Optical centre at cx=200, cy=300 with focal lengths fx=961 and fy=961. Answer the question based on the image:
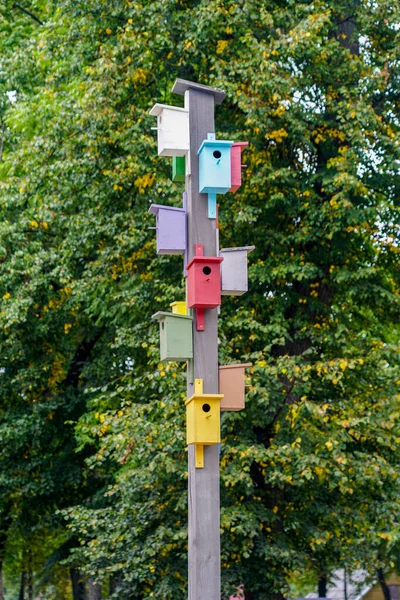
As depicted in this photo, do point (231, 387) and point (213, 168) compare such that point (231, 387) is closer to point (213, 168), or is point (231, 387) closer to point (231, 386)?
point (231, 386)

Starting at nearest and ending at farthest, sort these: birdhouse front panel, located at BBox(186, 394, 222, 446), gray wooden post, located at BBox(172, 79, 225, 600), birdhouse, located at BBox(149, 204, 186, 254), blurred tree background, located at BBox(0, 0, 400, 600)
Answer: gray wooden post, located at BBox(172, 79, 225, 600), birdhouse front panel, located at BBox(186, 394, 222, 446), birdhouse, located at BBox(149, 204, 186, 254), blurred tree background, located at BBox(0, 0, 400, 600)

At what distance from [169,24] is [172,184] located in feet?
7.58

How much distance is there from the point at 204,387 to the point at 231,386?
22 centimetres

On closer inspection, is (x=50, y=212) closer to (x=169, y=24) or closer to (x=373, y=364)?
(x=169, y=24)

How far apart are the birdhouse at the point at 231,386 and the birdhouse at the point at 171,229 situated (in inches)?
35.7

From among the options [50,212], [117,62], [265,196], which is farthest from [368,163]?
[50,212]

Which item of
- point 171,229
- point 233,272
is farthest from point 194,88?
point 233,272

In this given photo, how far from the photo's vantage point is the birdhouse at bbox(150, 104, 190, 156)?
268 inches

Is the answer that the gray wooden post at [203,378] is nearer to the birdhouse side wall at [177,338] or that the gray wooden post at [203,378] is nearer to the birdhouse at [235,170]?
the birdhouse side wall at [177,338]

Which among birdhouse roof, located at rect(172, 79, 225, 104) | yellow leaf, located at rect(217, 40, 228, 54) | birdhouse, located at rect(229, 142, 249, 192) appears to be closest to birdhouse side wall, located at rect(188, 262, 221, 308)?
birdhouse, located at rect(229, 142, 249, 192)

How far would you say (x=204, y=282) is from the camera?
6.49m

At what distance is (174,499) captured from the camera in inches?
479

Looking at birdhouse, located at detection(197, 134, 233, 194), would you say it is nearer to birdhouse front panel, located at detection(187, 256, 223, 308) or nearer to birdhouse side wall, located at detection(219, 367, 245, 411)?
Result: birdhouse front panel, located at detection(187, 256, 223, 308)

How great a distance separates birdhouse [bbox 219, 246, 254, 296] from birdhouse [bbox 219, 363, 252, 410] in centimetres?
54
